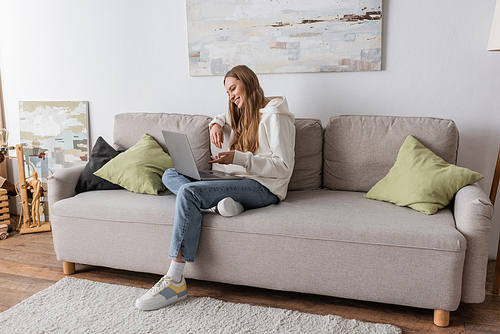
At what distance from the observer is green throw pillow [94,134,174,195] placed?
2.38m

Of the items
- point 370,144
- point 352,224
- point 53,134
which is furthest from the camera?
point 53,134

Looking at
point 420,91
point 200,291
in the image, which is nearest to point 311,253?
point 200,291

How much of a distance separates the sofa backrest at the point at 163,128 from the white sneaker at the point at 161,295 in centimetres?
88

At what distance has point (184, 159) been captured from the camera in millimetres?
2041

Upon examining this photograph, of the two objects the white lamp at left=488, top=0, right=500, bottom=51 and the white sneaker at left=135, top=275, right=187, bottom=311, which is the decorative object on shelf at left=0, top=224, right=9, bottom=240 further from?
the white lamp at left=488, top=0, right=500, bottom=51

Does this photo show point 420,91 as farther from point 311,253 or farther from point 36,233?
point 36,233

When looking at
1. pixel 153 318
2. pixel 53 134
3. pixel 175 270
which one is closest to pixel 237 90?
pixel 175 270

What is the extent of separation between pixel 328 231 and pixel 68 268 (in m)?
1.53

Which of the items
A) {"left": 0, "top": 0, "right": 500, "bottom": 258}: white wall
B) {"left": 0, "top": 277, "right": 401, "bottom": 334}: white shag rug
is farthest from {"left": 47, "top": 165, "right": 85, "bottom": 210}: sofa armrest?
{"left": 0, "top": 0, "right": 500, "bottom": 258}: white wall

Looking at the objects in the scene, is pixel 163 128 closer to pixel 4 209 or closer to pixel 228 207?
pixel 228 207

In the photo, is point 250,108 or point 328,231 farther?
point 250,108

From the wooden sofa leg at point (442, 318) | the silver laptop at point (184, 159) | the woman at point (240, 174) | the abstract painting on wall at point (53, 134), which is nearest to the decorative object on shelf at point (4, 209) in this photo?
the abstract painting on wall at point (53, 134)

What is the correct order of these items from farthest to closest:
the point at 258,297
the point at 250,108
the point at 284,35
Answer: the point at 284,35, the point at 250,108, the point at 258,297

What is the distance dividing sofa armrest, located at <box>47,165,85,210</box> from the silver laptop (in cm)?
70
